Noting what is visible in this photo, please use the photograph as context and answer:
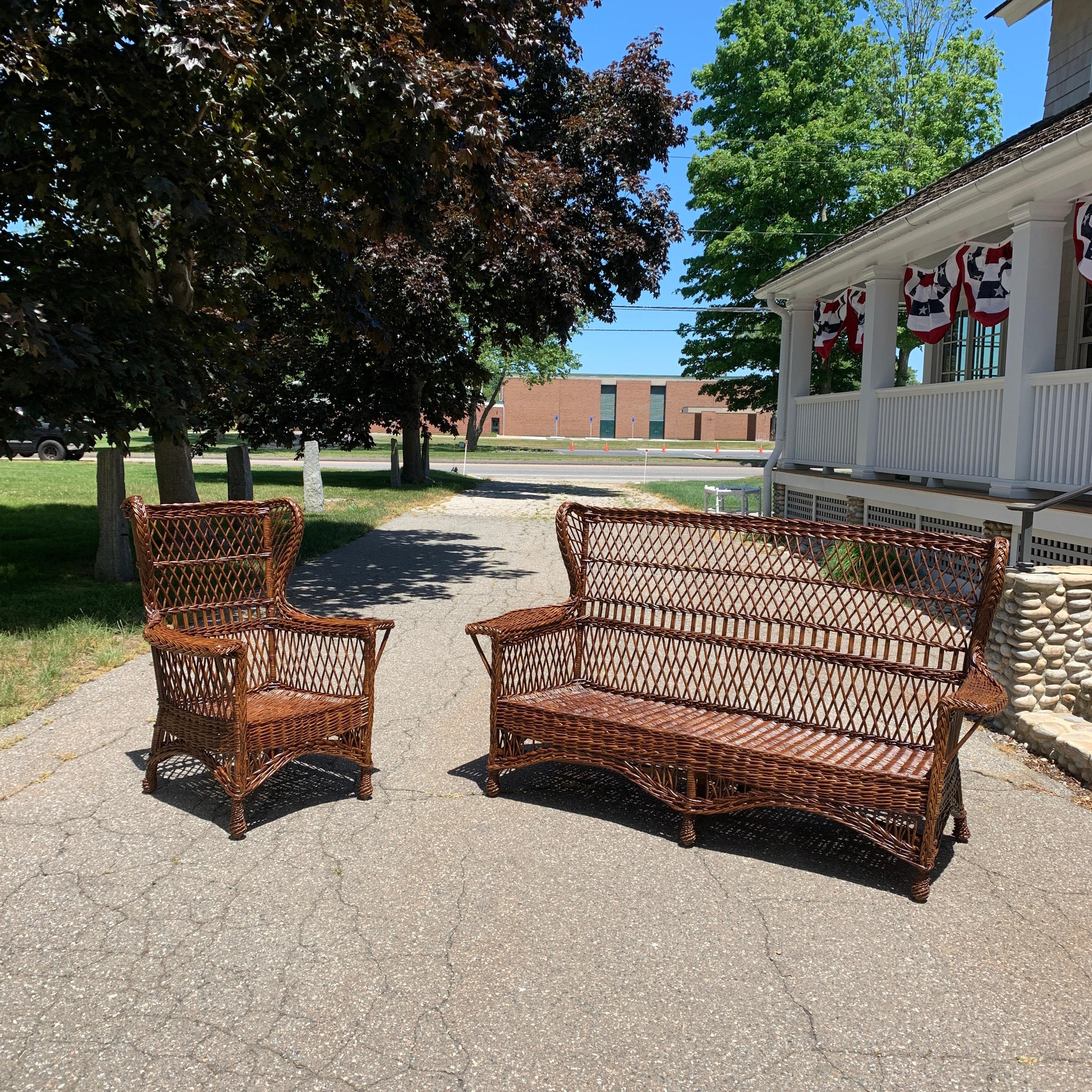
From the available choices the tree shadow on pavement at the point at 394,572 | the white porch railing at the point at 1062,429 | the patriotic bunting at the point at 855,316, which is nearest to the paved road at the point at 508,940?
the white porch railing at the point at 1062,429

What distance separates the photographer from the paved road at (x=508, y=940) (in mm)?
2711

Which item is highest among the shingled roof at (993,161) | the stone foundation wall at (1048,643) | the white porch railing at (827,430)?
the shingled roof at (993,161)

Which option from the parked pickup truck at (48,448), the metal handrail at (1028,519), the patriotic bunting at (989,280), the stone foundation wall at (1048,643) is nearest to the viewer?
the stone foundation wall at (1048,643)

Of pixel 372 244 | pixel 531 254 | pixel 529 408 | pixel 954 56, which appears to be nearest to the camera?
pixel 531 254

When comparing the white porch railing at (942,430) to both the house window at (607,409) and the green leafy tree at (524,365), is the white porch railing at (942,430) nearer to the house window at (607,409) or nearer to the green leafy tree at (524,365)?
the green leafy tree at (524,365)

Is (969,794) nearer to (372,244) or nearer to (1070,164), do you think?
(1070,164)

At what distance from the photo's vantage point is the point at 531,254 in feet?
35.0

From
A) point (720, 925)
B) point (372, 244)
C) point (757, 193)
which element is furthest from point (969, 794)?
point (757, 193)

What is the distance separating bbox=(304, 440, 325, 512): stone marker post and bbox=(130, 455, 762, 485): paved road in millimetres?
11124

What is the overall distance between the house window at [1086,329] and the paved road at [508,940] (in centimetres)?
732

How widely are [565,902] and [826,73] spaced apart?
28.6 meters

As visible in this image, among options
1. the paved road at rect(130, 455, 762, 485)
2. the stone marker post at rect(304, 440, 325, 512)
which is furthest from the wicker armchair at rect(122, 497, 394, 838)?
the paved road at rect(130, 455, 762, 485)

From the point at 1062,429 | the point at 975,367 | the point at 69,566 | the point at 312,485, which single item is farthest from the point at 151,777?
the point at 312,485

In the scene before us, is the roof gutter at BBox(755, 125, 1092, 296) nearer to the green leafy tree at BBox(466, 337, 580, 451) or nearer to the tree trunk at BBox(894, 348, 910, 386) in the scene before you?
the tree trunk at BBox(894, 348, 910, 386)
